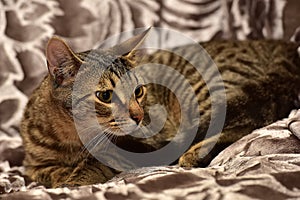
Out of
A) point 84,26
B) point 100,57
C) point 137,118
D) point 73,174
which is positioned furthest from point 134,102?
point 84,26

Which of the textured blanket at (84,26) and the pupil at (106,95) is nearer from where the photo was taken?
the pupil at (106,95)

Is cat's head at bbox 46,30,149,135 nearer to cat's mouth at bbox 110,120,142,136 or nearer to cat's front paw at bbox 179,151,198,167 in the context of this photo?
cat's mouth at bbox 110,120,142,136

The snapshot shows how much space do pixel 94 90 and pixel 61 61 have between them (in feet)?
0.39

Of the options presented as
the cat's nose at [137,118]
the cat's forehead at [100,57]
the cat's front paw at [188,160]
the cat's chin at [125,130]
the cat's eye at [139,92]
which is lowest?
the cat's front paw at [188,160]

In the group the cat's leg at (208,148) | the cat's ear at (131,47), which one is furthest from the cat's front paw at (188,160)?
the cat's ear at (131,47)

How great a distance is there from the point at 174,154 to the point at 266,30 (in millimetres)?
670

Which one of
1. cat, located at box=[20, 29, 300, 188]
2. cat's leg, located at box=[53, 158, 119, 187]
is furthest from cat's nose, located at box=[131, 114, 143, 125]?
cat's leg, located at box=[53, 158, 119, 187]

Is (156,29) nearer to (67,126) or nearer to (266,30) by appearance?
(266,30)

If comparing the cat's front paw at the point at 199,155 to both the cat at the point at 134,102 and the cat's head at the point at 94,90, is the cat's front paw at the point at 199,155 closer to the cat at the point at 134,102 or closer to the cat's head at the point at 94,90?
the cat at the point at 134,102

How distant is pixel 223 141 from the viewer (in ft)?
5.40

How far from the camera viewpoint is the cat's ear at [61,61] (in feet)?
4.77

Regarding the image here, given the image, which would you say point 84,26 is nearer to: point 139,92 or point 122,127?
point 139,92

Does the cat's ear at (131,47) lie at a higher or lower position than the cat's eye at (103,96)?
higher

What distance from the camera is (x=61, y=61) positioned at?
1493 millimetres
